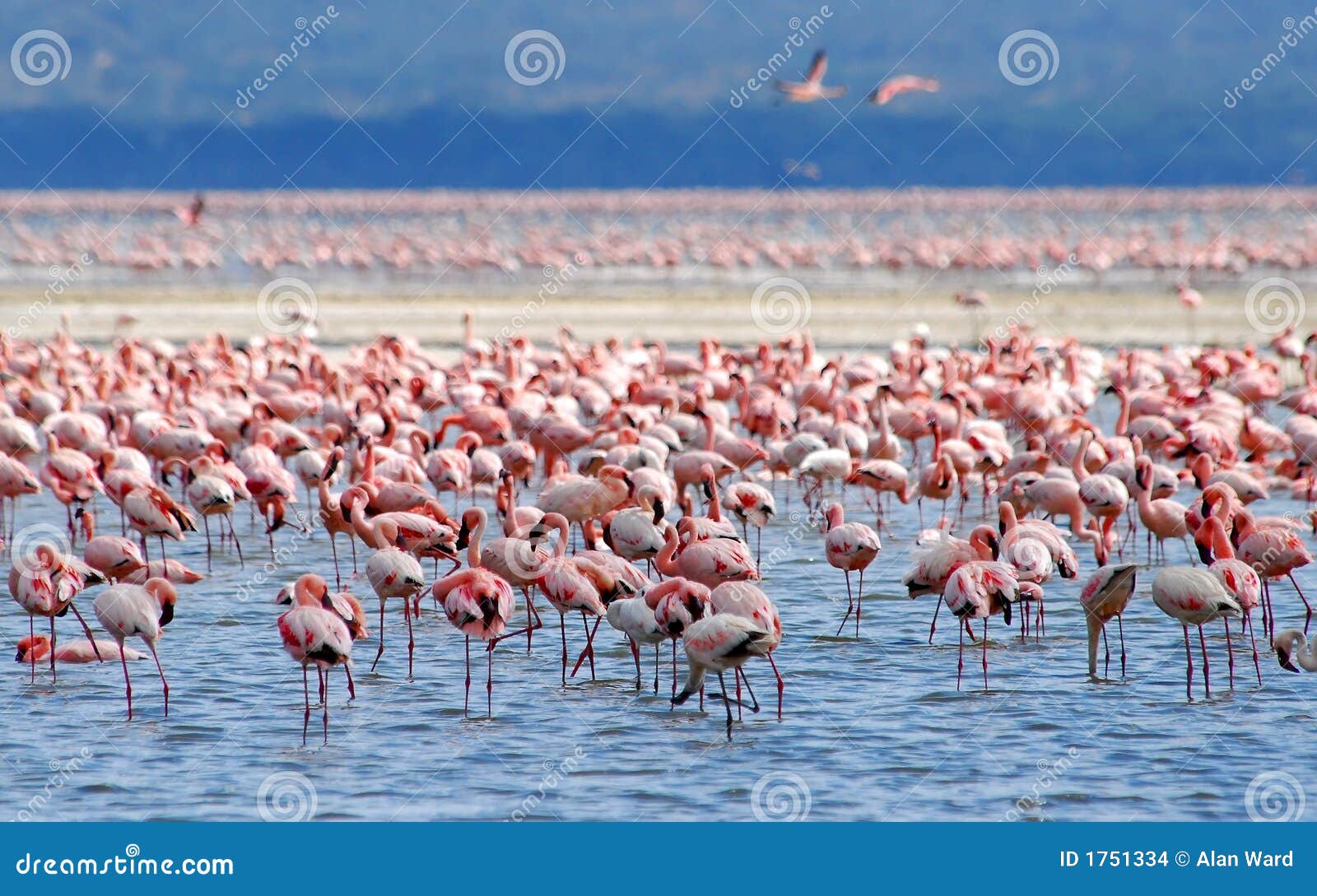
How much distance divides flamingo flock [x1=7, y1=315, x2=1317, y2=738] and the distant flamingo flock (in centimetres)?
252

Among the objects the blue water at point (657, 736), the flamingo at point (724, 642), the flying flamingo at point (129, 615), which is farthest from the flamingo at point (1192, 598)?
the flying flamingo at point (129, 615)

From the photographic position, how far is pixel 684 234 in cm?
5222

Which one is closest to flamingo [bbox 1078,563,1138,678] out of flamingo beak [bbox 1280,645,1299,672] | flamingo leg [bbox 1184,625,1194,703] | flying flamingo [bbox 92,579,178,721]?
flamingo leg [bbox 1184,625,1194,703]

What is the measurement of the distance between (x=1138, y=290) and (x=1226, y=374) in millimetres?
14679

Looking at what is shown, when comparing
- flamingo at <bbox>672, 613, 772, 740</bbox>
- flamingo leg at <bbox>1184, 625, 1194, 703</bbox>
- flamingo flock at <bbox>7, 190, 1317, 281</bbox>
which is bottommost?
flamingo leg at <bbox>1184, 625, 1194, 703</bbox>

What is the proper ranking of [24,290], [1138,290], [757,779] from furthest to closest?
[24,290], [1138,290], [757,779]

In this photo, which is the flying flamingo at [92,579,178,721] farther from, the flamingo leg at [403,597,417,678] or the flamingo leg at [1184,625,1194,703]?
the flamingo leg at [1184,625,1194,703]

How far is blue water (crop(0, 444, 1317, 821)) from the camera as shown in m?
6.60

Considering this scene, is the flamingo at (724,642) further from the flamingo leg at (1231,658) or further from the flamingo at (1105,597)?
the flamingo leg at (1231,658)

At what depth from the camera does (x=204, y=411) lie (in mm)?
13836

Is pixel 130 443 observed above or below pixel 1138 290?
below

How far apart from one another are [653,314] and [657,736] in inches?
806
